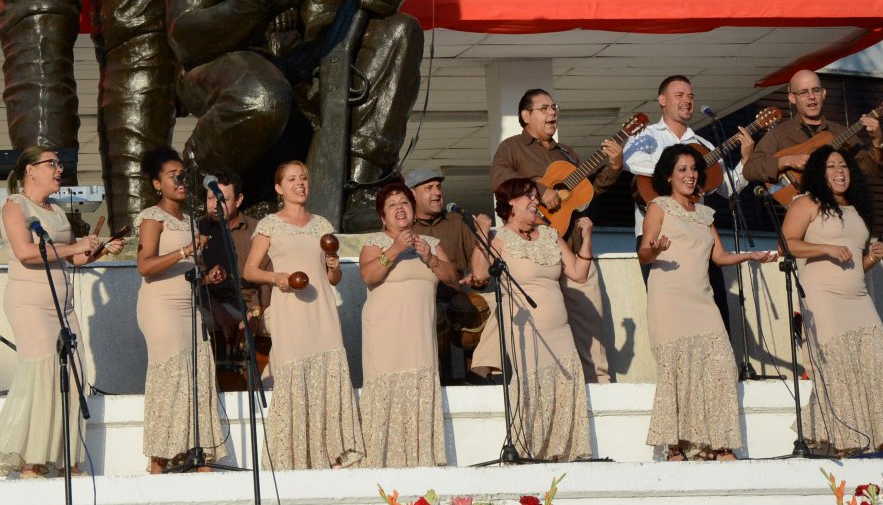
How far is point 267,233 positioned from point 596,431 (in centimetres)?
179

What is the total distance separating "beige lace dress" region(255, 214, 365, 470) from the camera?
765 cm

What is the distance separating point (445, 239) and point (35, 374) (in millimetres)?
2187

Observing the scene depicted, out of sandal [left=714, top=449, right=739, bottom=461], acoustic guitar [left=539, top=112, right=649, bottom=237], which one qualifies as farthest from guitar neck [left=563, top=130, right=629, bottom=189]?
sandal [left=714, top=449, right=739, bottom=461]

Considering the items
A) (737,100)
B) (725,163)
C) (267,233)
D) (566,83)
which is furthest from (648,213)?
(737,100)

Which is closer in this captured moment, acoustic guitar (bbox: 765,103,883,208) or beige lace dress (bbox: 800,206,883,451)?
beige lace dress (bbox: 800,206,883,451)

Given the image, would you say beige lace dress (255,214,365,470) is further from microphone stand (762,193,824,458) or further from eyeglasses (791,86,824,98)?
eyeglasses (791,86,824,98)

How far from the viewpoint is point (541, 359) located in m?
8.01

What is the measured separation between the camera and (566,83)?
47.3ft

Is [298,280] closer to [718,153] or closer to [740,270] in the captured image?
[718,153]

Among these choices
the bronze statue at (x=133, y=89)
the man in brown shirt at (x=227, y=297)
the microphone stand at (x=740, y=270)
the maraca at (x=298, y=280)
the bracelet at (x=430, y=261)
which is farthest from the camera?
the bronze statue at (x=133, y=89)

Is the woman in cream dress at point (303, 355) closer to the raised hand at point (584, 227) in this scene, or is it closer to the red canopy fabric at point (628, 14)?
the raised hand at point (584, 227)

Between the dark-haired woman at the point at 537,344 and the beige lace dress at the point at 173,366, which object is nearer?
the beige lace dress at the point at 173,366

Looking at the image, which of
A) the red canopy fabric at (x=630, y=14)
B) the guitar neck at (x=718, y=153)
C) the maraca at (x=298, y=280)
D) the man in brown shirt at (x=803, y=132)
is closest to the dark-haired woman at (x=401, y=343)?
the maraca at (x=298, y=280)

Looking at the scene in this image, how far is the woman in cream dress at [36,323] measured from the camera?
7445mm
